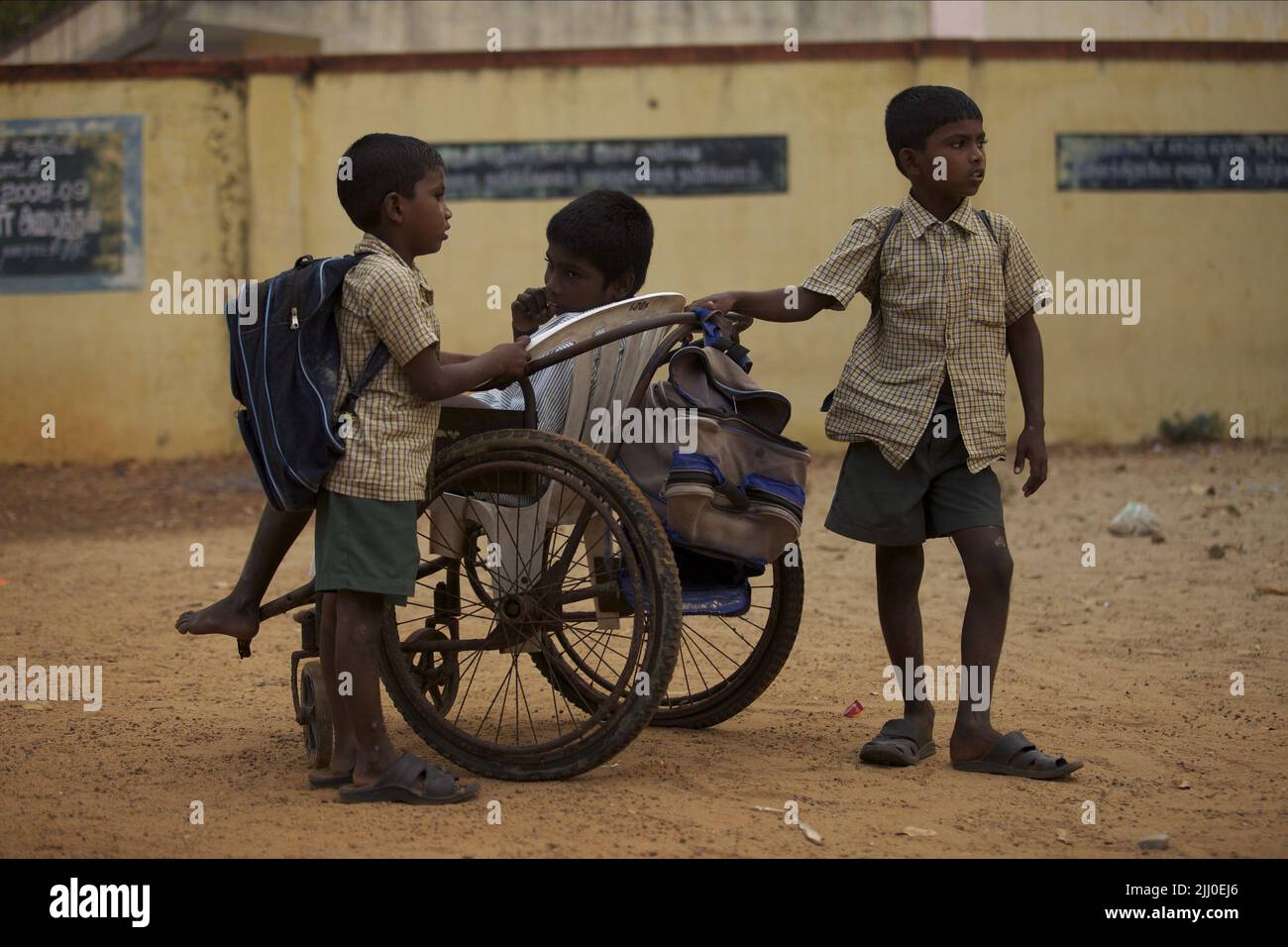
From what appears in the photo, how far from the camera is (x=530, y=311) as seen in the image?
13.6 feet

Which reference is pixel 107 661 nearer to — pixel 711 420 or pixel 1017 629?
pixel 711 420

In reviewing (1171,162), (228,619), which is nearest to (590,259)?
(228,619)

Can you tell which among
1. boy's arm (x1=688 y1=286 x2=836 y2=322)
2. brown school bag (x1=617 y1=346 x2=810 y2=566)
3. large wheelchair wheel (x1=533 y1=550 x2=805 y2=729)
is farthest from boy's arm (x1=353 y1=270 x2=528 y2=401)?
large wheelchair wheel (x1=533 y1=550 x2=805 y2=729)

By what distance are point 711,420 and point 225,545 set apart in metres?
4.97

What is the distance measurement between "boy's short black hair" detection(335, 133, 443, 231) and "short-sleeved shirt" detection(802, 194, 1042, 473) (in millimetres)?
1019

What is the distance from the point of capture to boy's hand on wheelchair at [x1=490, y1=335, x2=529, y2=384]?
11.0 feet

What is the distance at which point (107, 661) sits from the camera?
16.7 ft

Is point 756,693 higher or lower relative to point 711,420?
lower

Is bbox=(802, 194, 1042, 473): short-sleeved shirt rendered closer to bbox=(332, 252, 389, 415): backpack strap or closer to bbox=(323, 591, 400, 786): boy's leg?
bbox=(332, 252, 389, 415): backpack strap

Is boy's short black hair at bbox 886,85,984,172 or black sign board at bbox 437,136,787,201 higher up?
black sign board at bbox 437,136,787,201

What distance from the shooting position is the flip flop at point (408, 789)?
327 centimetres

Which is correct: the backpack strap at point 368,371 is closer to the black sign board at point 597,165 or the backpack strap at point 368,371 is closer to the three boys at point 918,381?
the three boys at point 918,381

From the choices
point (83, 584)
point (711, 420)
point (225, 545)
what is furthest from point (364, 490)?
point (225, 545)
